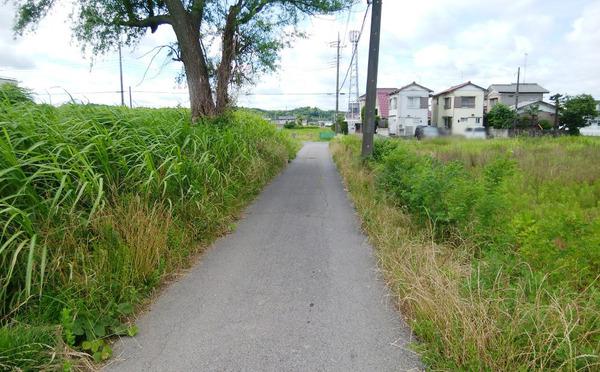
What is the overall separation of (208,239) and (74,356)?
2.73m

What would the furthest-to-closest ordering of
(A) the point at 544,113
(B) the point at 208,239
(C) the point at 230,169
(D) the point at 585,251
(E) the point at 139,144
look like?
(A) the point at 544,113 → (C) the point at 230,169 → (B) the point at 208,239 → (E) the point at 139,144 → (D) the point at 585,251

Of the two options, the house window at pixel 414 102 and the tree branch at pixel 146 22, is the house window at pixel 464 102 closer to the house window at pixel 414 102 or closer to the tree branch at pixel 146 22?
the house window at pixel 414 102

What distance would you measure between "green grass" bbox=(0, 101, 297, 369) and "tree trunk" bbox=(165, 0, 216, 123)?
4245mm

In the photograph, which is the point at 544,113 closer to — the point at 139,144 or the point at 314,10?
the point at 314,10

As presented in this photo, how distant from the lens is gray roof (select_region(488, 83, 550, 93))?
2347 inches

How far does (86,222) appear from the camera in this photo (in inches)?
130

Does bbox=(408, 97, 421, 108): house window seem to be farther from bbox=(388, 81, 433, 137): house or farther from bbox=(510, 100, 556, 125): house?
bbox=(510, 100, 556, 125): house

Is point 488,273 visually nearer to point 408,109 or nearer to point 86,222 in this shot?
point 86,222

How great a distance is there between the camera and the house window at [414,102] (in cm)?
4697

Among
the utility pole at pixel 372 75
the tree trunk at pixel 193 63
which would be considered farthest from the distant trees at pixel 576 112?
the tree trunk at pixel 193 63

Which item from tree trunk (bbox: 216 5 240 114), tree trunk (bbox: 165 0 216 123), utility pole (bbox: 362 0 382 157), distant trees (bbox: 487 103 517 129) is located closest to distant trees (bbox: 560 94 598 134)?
distant trees (bbox: 487 103 517 129)

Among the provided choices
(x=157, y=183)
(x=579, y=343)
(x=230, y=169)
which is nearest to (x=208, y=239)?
(x=157, y=183)

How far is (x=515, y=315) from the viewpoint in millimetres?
2605

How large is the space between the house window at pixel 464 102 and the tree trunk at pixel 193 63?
2781 centimetres
